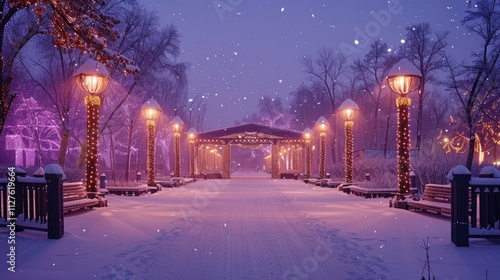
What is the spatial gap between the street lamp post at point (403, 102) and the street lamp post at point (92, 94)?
932 centimetres

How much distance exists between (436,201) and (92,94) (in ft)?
36.0

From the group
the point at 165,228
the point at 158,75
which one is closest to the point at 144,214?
the point at 165,228

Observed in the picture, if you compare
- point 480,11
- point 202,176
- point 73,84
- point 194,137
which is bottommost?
point 202,176

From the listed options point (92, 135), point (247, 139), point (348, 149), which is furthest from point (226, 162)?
point (92, 135)

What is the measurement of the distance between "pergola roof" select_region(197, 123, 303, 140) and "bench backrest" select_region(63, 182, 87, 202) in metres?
30.9

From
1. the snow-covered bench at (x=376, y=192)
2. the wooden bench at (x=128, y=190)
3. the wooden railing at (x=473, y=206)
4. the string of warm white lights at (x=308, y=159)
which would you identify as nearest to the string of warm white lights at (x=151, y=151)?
the wooden bench at (x=128, y=190)

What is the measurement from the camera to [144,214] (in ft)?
43.3

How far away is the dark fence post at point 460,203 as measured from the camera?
7.91 meters

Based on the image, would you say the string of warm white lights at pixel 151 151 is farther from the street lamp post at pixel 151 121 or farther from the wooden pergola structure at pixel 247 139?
the wooden pergola structure at pixel 247 139

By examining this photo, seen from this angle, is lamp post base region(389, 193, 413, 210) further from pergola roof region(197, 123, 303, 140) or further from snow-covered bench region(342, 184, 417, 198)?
pergola roof region(197, 123, 303, 140)

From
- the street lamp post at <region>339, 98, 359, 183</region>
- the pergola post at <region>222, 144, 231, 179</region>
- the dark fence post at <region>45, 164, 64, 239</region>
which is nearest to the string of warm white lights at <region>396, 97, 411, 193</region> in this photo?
the street lamp post at <region>339, 98, 359, 183</region>

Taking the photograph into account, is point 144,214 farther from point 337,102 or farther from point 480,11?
point 337,102

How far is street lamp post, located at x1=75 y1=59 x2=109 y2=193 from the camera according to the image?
1467 cm

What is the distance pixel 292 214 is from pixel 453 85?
23.6m
